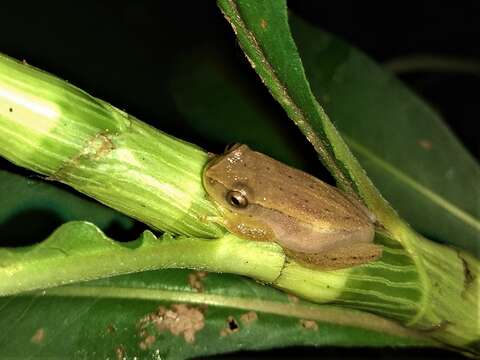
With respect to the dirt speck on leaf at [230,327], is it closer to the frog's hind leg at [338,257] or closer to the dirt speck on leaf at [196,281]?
the dirt speck on leaf at [196,281]

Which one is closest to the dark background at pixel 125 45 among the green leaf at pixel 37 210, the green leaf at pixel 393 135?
the green leaf at pixel 37 210

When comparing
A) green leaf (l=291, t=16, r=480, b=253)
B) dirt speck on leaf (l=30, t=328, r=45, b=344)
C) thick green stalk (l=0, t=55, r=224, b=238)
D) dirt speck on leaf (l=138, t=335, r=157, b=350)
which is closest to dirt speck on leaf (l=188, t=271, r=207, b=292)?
dirt speck on leaf (l=138, t=335, r=157, b=350)

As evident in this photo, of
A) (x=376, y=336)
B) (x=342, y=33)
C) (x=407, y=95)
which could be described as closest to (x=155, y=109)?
(x=407, y=95)

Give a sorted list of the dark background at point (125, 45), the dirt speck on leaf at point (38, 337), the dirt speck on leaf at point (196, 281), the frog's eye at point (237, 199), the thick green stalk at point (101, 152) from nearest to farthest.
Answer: the thick green stalk at point (101, 152), the frog's eye at point (237, 199), the dirt speck on leaf at point (38, 337), the dirt speck on leaf at point (196, 281), the dark background at point (125, 45)

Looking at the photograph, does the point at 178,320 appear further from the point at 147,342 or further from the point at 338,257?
the point at 338,257

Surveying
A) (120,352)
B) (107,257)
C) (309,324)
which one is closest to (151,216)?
(107,257)
